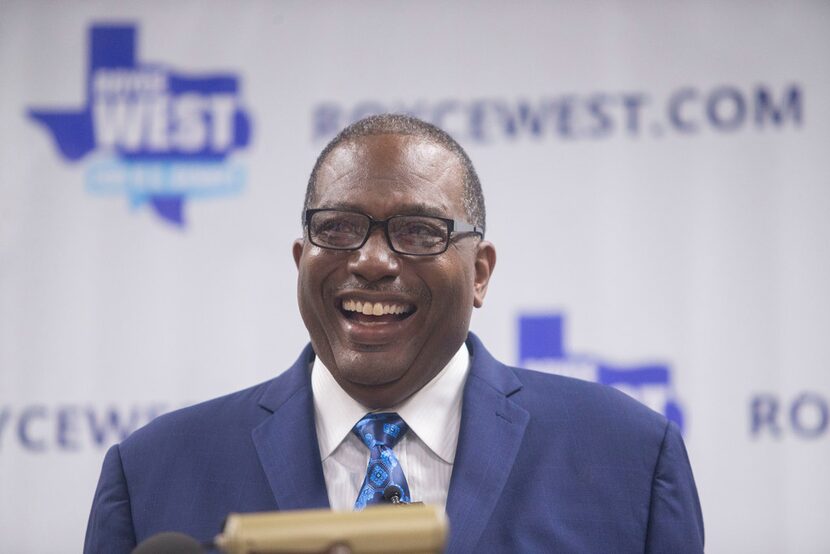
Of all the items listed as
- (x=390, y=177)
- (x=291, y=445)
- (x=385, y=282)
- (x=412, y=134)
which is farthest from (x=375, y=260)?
(x=291, y=445)

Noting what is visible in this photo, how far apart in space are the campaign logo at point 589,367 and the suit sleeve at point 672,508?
136 cm

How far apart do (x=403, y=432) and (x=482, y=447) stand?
150 mm

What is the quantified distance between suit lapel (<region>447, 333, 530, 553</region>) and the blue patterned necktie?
99 mm

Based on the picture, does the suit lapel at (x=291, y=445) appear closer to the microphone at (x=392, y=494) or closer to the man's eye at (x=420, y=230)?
the microphone at (x=392, y=494)

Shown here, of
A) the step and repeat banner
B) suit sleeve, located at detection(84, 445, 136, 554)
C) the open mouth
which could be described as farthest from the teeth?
the step and repeat banner

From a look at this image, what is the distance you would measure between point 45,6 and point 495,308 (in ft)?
6.35

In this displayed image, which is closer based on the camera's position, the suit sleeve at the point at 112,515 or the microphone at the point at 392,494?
the microphone at the point at 392,494

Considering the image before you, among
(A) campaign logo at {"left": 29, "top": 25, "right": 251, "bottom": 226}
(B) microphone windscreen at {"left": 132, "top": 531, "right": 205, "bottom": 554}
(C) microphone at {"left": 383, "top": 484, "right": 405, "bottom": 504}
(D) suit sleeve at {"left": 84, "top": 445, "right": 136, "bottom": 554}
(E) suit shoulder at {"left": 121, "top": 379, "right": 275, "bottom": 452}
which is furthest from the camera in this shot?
(A) campaign logo at {"left": 29, "top": 25, "right": 251, "bottom": 226}

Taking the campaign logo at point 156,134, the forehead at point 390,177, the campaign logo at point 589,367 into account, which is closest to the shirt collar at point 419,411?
the forehead at point 390,177

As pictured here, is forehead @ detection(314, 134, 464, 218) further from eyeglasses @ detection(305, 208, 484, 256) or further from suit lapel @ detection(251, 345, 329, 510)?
suit lapel @ detection(251, 345, 329, 510)

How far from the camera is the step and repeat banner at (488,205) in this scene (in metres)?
3.18

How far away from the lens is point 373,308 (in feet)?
5.59

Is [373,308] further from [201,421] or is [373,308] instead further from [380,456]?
[201,421]

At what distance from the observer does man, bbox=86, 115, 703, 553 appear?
169 centimetres
